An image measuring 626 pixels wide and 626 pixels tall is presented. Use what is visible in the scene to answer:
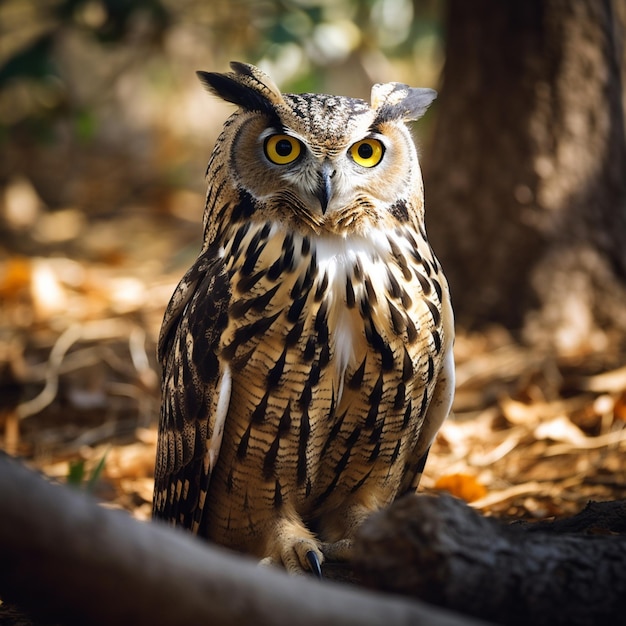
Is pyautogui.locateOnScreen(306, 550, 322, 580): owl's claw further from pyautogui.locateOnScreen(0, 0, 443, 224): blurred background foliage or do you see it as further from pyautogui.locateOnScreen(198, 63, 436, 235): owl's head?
pyautogui.locateOnScreen(0, 0, 443, 224): blurred background foliage

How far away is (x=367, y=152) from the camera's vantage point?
6.79 ft

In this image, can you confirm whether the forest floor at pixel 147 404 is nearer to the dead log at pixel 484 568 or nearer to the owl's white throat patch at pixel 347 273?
the owl's white throat patch at pixel 347 273

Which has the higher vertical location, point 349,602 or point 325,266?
point 325,266

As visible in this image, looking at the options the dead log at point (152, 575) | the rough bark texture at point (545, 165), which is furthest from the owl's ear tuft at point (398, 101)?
the rough bark texture at point (545, 165)

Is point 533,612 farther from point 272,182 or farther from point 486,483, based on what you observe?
point 486,483

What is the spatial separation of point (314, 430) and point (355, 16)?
16.7 ft

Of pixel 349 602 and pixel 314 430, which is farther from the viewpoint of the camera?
pixel 314 430

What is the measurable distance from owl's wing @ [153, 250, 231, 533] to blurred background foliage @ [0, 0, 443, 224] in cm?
236

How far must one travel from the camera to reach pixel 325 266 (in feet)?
Result: 6.70

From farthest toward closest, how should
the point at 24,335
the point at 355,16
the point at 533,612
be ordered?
the point at 355,16 < the point at 24,335 < the point at 533,612

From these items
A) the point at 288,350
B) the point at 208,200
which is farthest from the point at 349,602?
the point at 208,200

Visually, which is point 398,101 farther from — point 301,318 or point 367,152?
point 301,318

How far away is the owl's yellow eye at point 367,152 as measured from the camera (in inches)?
80.6

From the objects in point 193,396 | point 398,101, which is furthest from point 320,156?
point 193,396
